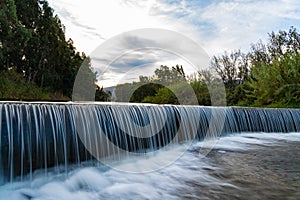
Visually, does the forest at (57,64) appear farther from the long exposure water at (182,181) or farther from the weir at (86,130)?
the long exposure water at (182,181)

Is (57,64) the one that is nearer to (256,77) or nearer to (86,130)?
(256,77)

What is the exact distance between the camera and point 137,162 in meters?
4.76

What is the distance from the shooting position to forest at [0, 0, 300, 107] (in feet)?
51.5

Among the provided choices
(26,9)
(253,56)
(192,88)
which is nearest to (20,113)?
(192,88)

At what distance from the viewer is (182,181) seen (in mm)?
3664

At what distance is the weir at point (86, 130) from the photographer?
3678 millimetres

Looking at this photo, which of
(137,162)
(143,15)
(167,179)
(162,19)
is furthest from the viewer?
(162,19)

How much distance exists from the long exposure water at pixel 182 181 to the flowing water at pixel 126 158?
1 cm

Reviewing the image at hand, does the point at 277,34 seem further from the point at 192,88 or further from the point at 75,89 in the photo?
the point at 75,89

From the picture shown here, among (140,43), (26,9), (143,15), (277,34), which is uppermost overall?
(26,9)

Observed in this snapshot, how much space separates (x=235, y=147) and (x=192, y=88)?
14.4m

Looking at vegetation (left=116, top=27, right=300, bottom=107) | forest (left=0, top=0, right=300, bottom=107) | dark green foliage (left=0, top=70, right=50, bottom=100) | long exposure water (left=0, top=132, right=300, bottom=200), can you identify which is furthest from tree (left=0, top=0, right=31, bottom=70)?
long exposure water (left=0, top=132, right=300, bottom=200)

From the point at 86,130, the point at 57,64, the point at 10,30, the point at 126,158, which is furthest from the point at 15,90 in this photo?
the point at 126,158

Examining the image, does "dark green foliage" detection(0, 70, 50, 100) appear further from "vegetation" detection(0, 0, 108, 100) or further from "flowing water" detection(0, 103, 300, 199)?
"flowing water" detection(0, 103, 300, 199)
